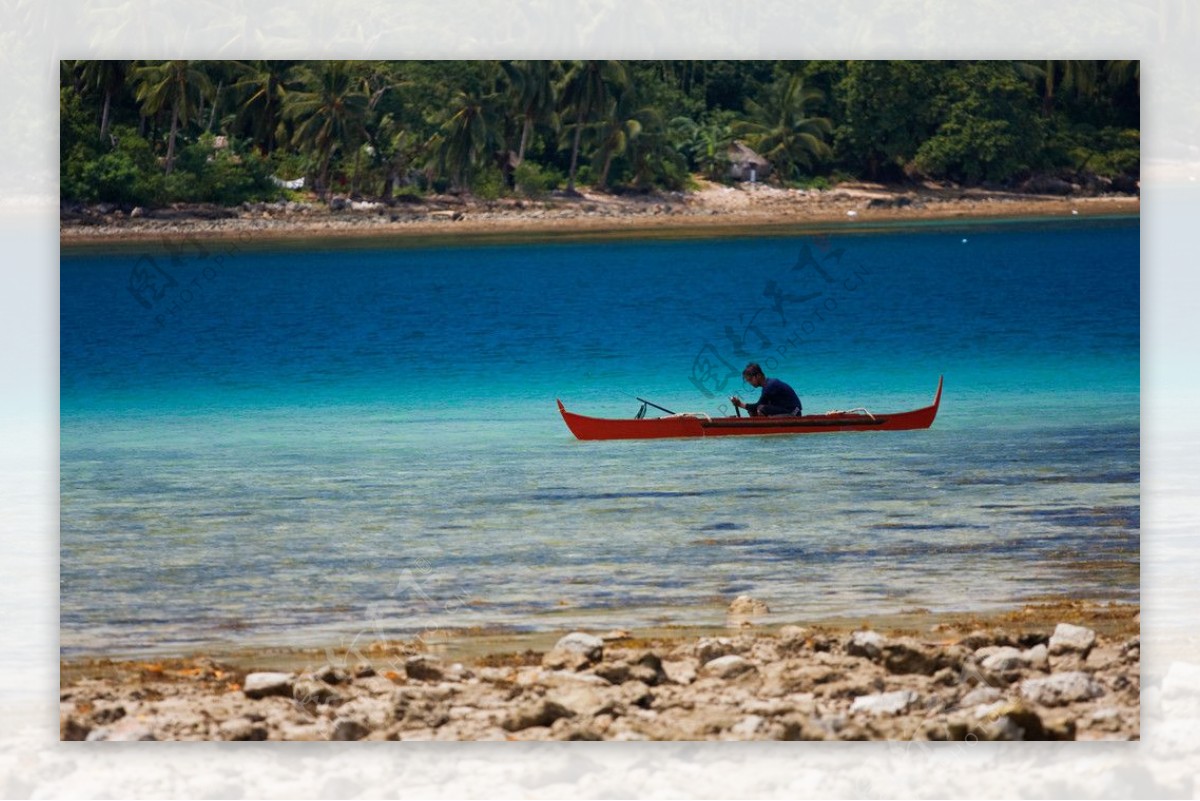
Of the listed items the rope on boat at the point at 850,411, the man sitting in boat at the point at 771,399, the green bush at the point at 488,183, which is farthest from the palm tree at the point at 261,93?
the rope on boat at the point at 850,411

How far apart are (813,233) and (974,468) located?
1385 mm

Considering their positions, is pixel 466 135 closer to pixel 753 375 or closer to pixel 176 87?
pixel 176 87

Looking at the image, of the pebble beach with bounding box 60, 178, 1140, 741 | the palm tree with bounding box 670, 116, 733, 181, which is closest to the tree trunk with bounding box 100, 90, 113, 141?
the pebble beach with bounding box 60, 178, 1140, 741

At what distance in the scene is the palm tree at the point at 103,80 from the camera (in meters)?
9.07

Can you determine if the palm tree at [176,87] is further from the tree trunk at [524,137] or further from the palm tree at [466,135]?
the tree trunk at [524,137]

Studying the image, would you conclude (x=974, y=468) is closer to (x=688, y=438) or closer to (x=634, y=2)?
(x=688, y=438)

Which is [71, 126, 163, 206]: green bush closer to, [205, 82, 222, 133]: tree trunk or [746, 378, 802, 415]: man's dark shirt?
[205, 82, 222, 133]: tree trunk

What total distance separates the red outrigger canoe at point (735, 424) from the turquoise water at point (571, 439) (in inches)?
2.4

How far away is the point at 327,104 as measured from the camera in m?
9.20

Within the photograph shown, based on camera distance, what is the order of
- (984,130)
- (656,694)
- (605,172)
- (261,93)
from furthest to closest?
(605,172)
(984,130)
(261,93)
(656,694)

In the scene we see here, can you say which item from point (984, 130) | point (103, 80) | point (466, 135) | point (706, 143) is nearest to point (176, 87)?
point (103, 80)

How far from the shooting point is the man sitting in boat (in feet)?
31.7

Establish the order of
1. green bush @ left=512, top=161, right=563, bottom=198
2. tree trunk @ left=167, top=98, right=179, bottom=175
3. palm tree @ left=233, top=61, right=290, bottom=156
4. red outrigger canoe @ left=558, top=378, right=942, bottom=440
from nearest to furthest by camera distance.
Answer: palm tree @ left=233, top=61, right=290, bottom=156 < tree trunk @ left=167, top=98, right=179, bottom=175 < green bush @ left=512, top=161, right=563, bottom=198 < red outrigger canoe @ left=558, top=378, right=942, bottom=440

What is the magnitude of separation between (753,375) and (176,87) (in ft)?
9.91
